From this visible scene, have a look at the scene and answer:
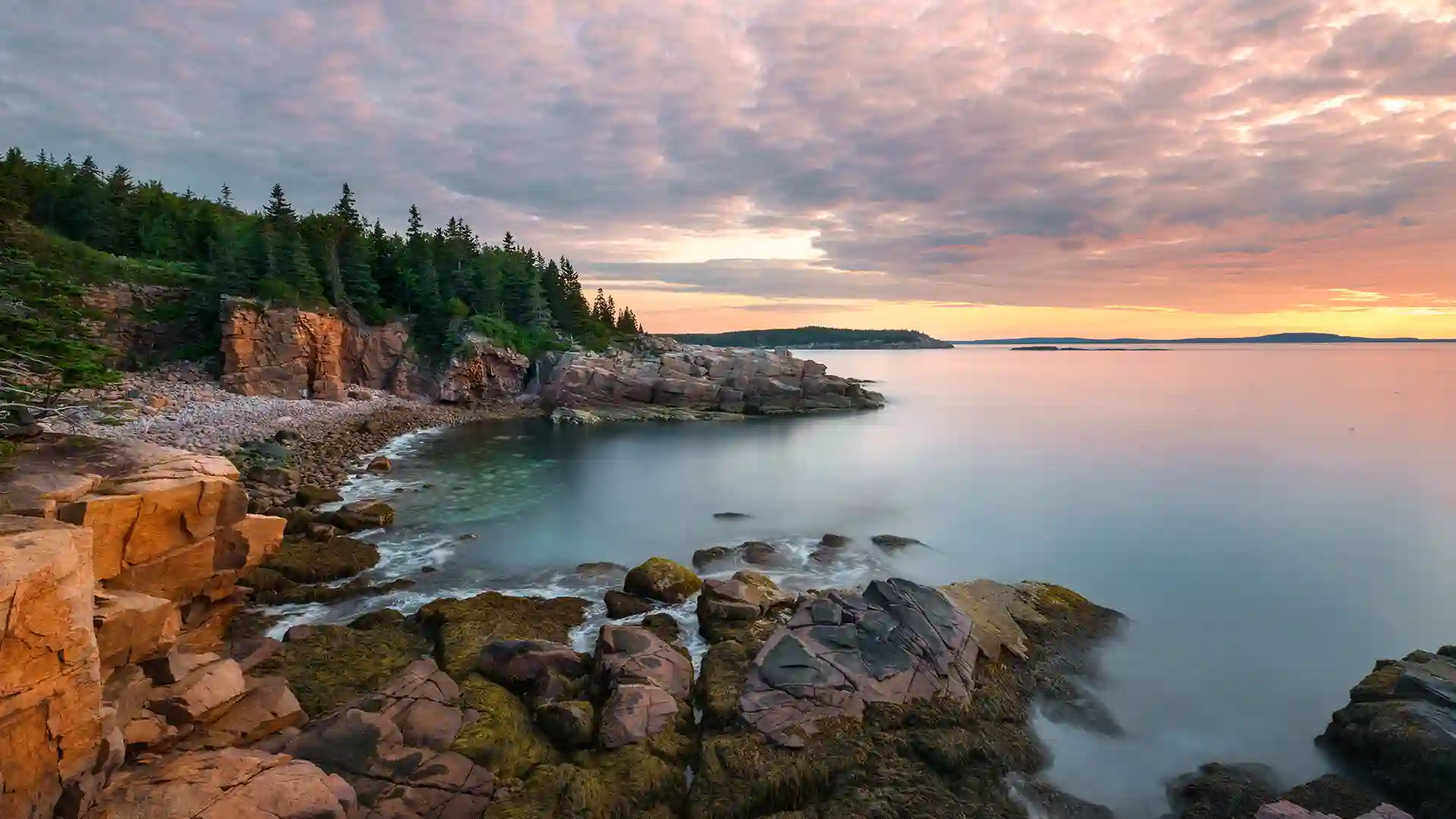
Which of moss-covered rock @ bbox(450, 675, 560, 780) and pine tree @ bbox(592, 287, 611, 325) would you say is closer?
moss-covered rock @ bbox(450, 675, 560, 780)

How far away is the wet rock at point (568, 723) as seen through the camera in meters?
8.69

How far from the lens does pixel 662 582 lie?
1448 centimetres

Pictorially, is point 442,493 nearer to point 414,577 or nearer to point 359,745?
point 414,577

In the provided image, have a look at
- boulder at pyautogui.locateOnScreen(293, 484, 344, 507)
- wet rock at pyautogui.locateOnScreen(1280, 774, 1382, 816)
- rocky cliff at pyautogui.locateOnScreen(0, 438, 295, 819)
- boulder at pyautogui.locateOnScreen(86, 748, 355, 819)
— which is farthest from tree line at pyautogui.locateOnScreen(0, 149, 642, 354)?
wet rock at pyautogui.locateOnScreen(1280, 774, 1382, 816)

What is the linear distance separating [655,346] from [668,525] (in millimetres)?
46561

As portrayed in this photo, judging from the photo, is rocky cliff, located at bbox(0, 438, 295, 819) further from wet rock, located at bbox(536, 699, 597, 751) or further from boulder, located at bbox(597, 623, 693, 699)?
boulder, located at bbox(597, 623, 693, 699)

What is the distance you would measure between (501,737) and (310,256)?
5090cm

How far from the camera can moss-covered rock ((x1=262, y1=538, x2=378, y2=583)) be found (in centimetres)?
1472

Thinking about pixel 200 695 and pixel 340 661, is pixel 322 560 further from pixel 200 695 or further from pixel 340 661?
pixel 200 695

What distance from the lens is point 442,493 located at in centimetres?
2448

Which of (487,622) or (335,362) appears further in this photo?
(335,362)

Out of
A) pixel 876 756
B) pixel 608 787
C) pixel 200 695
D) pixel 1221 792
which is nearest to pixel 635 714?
pixel 608 787

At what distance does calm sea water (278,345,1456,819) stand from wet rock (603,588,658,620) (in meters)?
0.70

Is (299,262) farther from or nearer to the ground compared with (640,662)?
farther from the ground
